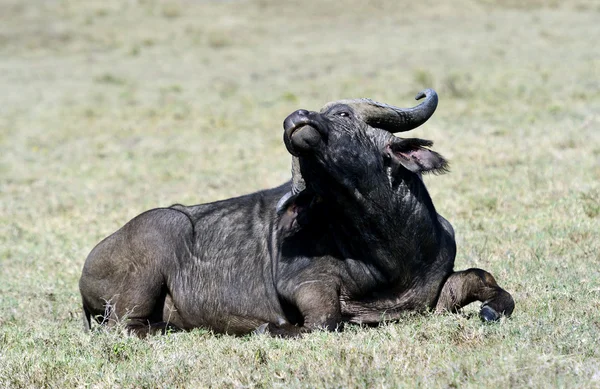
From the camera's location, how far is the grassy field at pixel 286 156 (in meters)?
5.76

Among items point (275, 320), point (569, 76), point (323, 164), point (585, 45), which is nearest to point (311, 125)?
point (323, 164)

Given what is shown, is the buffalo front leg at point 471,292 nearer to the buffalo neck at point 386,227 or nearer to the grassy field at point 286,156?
the grassy field at point 286,156

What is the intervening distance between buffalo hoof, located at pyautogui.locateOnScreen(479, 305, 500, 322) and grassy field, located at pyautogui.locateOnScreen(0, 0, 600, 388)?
0.68 ft

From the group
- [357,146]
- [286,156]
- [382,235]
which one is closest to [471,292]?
[382,235]

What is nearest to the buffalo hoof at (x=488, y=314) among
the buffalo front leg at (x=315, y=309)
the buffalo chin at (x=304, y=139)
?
the buffalo front leg at (x=315, y=309)

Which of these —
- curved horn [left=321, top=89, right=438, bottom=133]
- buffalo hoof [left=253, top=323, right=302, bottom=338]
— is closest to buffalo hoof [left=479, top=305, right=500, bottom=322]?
buffalo hoof [left=253, top=323, right=302, bottom=338]

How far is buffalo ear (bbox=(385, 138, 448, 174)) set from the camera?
274 inches

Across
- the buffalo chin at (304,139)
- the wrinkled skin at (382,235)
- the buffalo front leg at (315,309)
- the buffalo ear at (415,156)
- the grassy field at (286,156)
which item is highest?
the buffalo chin at (304,139)

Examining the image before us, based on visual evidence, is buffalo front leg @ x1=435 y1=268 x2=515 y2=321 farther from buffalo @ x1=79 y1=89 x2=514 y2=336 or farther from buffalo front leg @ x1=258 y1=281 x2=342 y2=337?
buffalo front leg @ x1=258 y1=281 x2=342 y2=337

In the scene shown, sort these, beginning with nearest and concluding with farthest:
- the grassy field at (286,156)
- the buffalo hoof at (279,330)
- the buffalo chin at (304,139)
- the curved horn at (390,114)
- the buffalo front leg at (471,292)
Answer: the grassy field at (286,156) → the buffalo chin at (304,139) → the buffalo hoof at (279,330) → the buffalo front leg at (471,292) → the curved horn at (390,114)

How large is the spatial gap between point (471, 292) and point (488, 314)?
51cm

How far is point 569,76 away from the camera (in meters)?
23.8

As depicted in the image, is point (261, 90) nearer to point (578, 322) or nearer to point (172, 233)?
point (172, 233)

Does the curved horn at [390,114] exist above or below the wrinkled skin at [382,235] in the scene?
above
